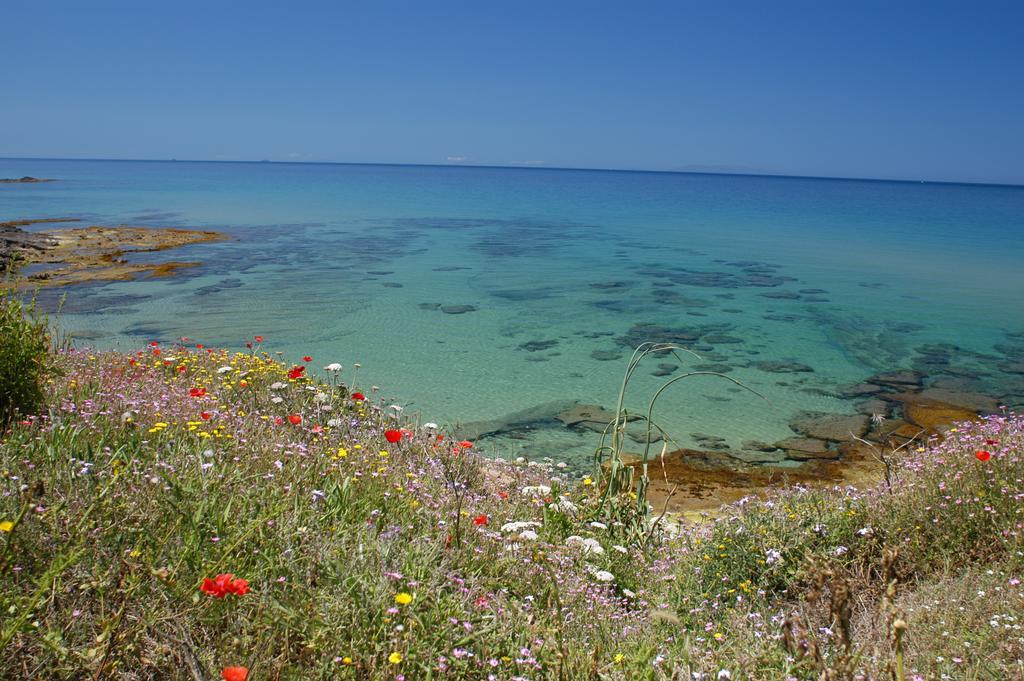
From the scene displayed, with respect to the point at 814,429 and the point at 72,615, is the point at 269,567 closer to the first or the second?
the point at 72,615

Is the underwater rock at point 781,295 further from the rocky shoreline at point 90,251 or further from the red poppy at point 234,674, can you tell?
the red poppy at point 234,674

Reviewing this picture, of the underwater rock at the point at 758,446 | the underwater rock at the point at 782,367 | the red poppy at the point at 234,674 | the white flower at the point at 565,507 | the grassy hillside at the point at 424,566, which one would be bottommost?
the underwater rock at the point at 758,446

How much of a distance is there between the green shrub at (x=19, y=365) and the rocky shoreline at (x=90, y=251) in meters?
18.2

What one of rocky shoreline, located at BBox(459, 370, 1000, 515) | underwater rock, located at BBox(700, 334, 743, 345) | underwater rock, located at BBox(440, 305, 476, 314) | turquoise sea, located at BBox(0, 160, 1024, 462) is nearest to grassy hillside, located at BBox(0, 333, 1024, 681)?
rocky shoreline, located at BBox(459, 370, 1000, 515)

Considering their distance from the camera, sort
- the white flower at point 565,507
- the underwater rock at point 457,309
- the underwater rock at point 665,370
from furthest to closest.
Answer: the underwater rock at point 457,309 < the underwater rock at point 665,370 < the white flower at point 565,507

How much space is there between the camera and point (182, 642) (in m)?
2.74

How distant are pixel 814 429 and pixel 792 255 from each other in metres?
27.4

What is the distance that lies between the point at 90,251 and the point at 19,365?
3046 cm

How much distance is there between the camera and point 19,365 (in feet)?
18.7

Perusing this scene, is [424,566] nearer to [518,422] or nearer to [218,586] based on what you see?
[218,586]

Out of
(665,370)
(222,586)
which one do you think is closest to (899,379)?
(665,370)

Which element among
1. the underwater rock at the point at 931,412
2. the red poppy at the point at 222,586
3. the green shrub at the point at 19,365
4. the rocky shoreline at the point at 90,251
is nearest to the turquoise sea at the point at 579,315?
the underwater rock at the point at 931,412

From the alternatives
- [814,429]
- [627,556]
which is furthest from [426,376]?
[627,556]

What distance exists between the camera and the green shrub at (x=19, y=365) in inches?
219
